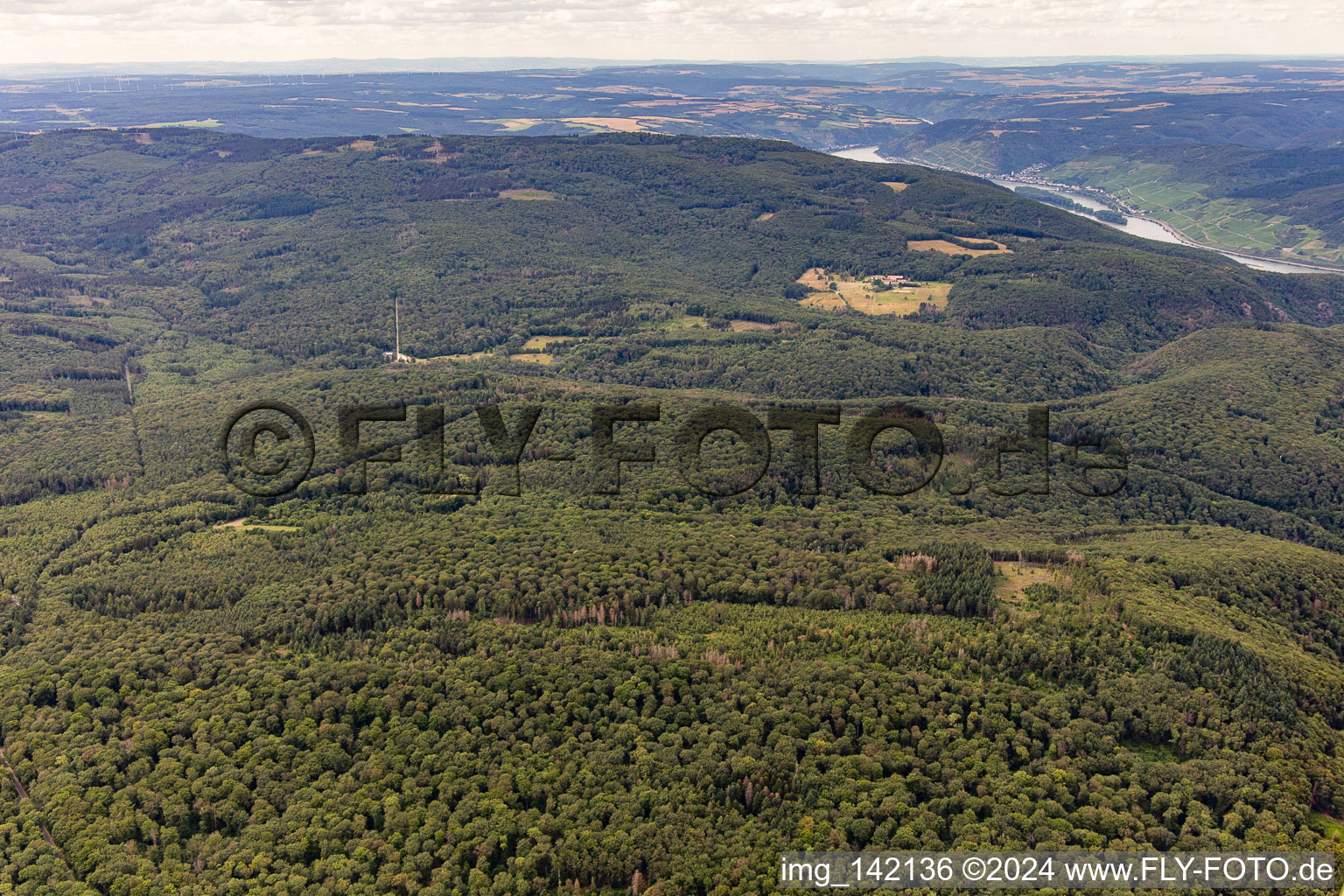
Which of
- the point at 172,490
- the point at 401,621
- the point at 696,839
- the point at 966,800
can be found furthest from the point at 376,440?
the point at 966,800

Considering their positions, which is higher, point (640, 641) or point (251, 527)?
point (640, 641)

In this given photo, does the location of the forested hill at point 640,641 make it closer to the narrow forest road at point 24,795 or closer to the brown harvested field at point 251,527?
the narrow forest road at point 24,795

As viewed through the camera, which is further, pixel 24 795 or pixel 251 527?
pixel 251 527

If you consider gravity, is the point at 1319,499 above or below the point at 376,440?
below

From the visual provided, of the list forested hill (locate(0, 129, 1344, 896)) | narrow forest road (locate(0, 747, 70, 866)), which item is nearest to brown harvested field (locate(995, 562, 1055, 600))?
forested hill (locate(0, 129, 1344, 896))

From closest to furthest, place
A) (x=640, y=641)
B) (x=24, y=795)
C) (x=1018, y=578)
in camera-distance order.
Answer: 1. (x=24, y=795)
2. (x=640, y=641)
3. (x=1018, y=578)

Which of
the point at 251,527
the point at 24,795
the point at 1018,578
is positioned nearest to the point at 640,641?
the point at 1018,578

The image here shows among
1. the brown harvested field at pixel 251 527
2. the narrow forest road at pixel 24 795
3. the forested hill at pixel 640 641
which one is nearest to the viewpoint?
the narrow forest road at pixel 24 795

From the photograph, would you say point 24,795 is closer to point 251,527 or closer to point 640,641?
point 640,641

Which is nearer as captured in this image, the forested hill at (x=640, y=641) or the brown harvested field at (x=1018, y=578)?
the forested hill at (x=640, y=641)

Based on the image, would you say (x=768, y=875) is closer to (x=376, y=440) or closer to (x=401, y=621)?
(x=401, y=621)

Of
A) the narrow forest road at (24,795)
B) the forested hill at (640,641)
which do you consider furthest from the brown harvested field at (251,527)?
the narrow forest road at (24,795)
